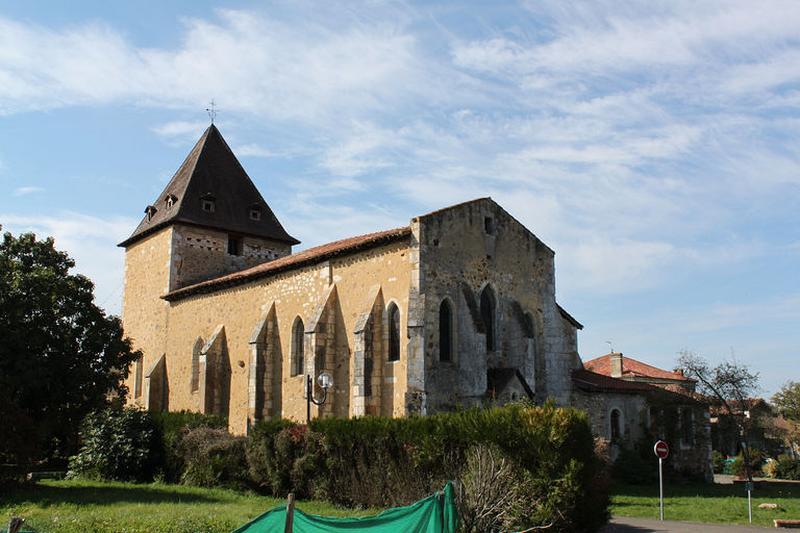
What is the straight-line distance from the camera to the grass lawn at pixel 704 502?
59.3ft

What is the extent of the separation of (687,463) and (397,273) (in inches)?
573

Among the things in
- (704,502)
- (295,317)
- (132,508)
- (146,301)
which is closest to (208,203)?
(146,301)

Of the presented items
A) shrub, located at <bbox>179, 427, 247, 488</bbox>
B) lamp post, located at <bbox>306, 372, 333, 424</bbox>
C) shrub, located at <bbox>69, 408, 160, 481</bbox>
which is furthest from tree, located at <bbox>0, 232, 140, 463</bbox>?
lamp post, located at <bbox>306, 372, 333, 424</bbox>

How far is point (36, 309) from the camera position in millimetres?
20500

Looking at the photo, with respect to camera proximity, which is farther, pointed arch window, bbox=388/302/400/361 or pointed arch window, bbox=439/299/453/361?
pointed arch window, bbox=388/302/400/361

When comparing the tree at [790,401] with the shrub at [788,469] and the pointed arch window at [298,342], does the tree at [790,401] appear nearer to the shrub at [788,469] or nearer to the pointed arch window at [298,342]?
the shrub at [788,469]

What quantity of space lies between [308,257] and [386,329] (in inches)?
187

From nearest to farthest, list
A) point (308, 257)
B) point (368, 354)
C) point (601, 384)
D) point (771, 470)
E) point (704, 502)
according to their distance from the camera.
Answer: point (704, 502) < point (368, 354) < point (308, 257) < point (601, 384) < point (771, 470)

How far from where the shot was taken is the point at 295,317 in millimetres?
27453

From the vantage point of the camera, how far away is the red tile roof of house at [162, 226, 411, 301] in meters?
23.9

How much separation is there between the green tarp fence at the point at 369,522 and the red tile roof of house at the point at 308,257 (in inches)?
541

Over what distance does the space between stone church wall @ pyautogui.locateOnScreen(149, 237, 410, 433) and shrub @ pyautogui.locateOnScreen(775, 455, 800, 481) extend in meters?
24.9

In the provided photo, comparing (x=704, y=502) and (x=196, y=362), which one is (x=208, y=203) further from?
(x=704, y=502)

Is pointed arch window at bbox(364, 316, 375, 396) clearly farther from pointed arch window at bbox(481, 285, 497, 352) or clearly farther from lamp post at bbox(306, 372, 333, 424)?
pointed arch window at bbox(481, 285, 497, 352)
